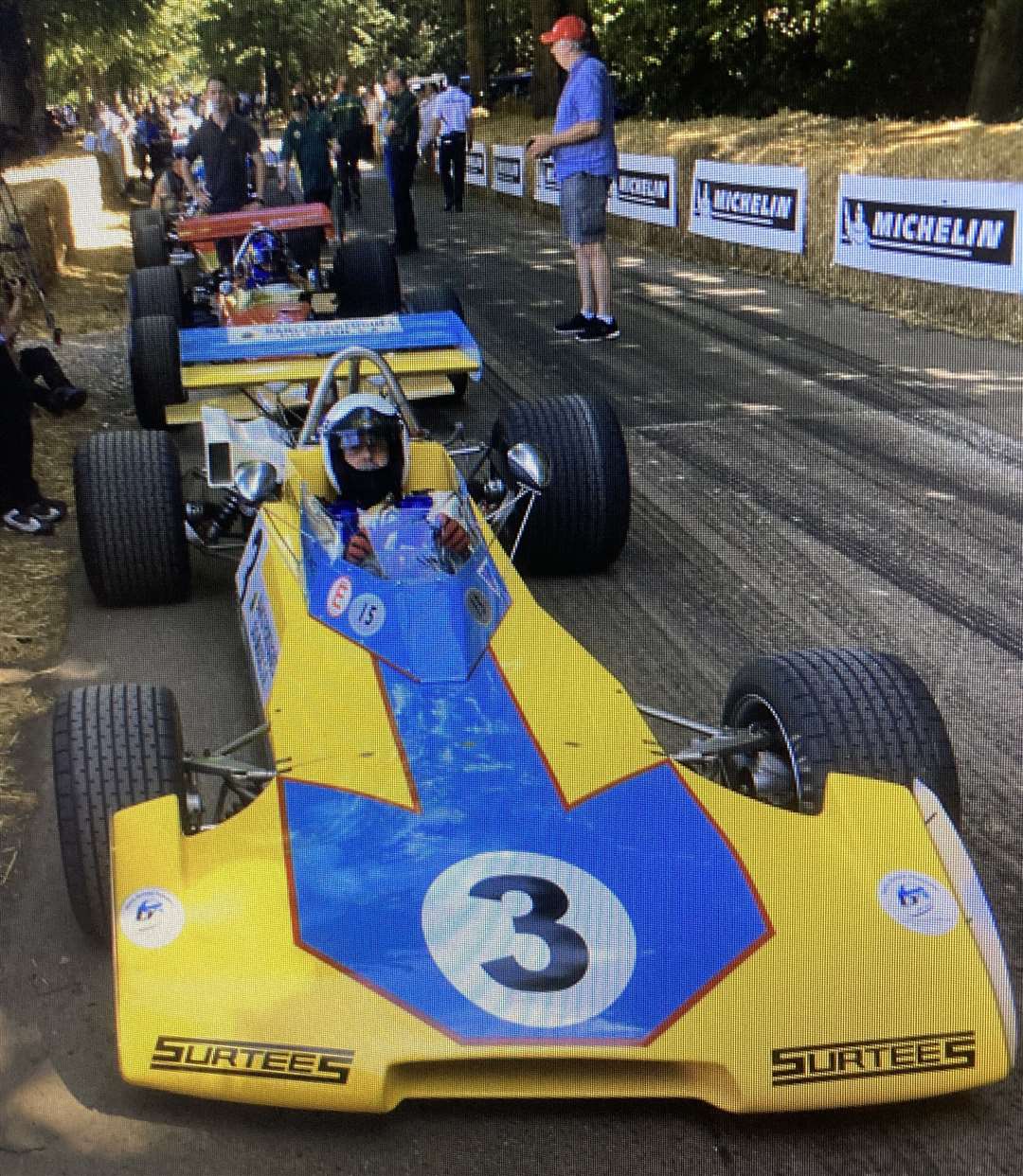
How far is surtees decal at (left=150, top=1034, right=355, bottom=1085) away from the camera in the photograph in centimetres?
263

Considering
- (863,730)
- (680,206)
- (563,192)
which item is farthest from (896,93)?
(863,730)

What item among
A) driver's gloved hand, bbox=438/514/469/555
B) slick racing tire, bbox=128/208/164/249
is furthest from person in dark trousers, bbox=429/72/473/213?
driver's gloved hand, bbox=438/514/469/555

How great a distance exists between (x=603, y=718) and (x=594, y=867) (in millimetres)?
619

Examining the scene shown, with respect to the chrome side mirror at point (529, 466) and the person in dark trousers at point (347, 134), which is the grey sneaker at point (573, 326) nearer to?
the chrome side mirror at point (529, 466)

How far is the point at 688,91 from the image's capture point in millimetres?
28547

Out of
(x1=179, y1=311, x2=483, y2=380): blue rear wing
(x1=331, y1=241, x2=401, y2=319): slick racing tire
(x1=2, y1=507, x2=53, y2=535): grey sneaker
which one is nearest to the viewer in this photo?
(x1=2, y1=507, x2=53, y2=535): grey sneaker

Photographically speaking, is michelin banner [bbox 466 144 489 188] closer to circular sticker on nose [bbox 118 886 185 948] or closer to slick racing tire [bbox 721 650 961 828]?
slick racing tire [bbox 721 650 961 828]

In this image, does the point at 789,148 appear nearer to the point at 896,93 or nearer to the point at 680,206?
the point at 680,206

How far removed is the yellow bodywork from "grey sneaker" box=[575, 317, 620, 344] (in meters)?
7.95

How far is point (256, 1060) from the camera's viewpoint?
8.70 feet

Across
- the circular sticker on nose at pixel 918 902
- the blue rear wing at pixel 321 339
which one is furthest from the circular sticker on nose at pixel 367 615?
the blue rear wing at pixel 321 339

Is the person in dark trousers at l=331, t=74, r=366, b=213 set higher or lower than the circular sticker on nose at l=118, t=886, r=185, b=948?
higher

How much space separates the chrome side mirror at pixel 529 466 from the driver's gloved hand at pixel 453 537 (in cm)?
68

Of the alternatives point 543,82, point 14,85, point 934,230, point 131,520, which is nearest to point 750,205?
point 934,230
